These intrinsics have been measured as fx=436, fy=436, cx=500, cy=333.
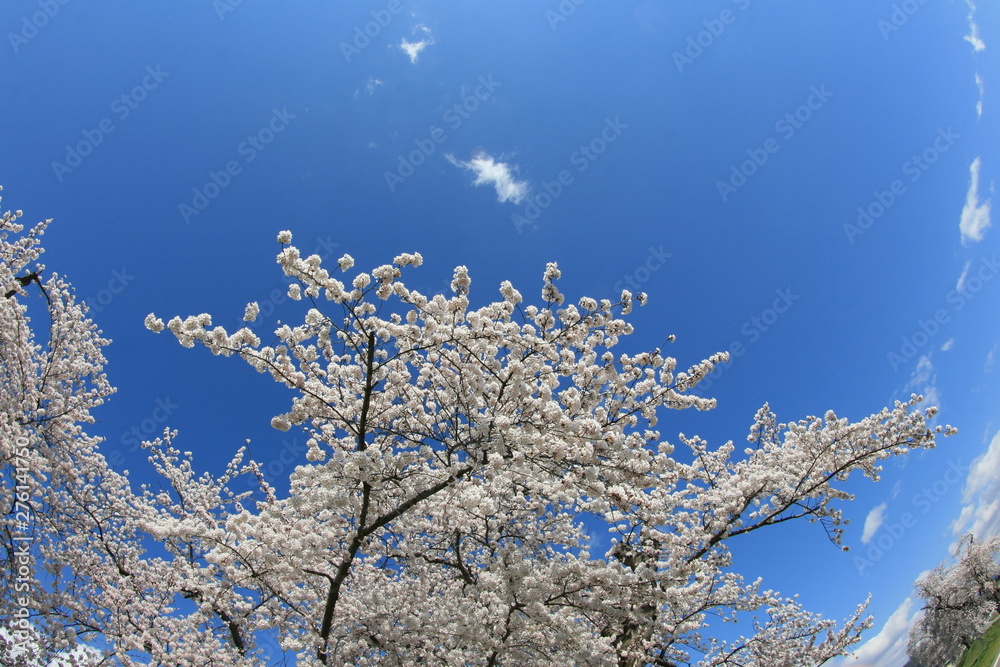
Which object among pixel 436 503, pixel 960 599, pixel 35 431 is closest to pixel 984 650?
pixel 960 599

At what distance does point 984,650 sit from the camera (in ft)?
75.6

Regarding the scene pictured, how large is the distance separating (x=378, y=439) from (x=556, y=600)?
3829 mm

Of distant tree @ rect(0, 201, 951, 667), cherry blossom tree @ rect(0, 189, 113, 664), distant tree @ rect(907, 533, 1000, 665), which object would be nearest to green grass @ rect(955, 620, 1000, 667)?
distant tree @ rect(907, 533, 1000, 665)

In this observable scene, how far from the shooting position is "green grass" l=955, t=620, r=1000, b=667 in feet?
68.8

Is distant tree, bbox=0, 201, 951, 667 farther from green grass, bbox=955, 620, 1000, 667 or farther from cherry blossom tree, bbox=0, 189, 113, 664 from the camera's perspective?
green grass, bbox=955, 620, 1000, 667

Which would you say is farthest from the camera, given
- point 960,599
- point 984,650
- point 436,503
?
point 960,599

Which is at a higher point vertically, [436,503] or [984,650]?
[436,503]

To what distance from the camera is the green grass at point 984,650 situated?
68.8 ft

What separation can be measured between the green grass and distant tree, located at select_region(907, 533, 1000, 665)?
0.38 m

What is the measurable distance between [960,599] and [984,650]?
10.2 feet

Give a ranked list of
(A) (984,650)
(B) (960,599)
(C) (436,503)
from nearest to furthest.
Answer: (C) (436,503) < (A) (984,650) < (B) (960,599)

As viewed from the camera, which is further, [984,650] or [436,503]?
[984,650]

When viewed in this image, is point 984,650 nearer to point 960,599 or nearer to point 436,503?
point 960,599

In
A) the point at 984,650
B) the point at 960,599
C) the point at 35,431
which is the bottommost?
the point at 984,650
